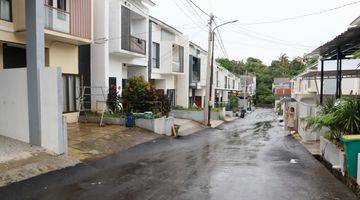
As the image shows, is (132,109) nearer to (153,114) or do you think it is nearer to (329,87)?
(153,114)

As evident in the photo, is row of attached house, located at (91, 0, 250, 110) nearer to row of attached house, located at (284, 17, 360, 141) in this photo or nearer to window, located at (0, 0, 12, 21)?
window, located at (0, 0, 12, 21)

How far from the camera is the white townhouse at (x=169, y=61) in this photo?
30.2m

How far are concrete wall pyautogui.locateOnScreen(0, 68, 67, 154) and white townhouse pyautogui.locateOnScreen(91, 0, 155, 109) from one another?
918cm

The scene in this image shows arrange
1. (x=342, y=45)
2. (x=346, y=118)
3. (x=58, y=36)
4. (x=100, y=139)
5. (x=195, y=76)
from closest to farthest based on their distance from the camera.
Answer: (x=346, y=118) → (x=100, y=139) → (x=342, y=45) → (x=58, y=36) → (x=195, y=76)

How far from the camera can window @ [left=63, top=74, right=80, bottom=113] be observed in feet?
64.0

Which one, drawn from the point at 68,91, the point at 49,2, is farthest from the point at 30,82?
the point at 68,91

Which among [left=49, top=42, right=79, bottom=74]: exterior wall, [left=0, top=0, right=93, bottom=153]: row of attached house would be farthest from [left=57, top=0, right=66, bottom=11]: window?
[left=49, top=42, right=79, bottom=74]: exterior wall

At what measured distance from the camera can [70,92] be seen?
2008 centimetres

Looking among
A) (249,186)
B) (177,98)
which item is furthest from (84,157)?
(177,98)

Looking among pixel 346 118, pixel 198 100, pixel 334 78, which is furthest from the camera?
pixel 198 100

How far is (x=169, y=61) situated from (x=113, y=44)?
9879 millimetres

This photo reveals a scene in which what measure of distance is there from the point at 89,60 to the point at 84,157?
37.3 ft

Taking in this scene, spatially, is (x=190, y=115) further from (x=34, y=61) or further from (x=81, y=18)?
(x=34, y=61)

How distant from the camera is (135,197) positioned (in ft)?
25.4
